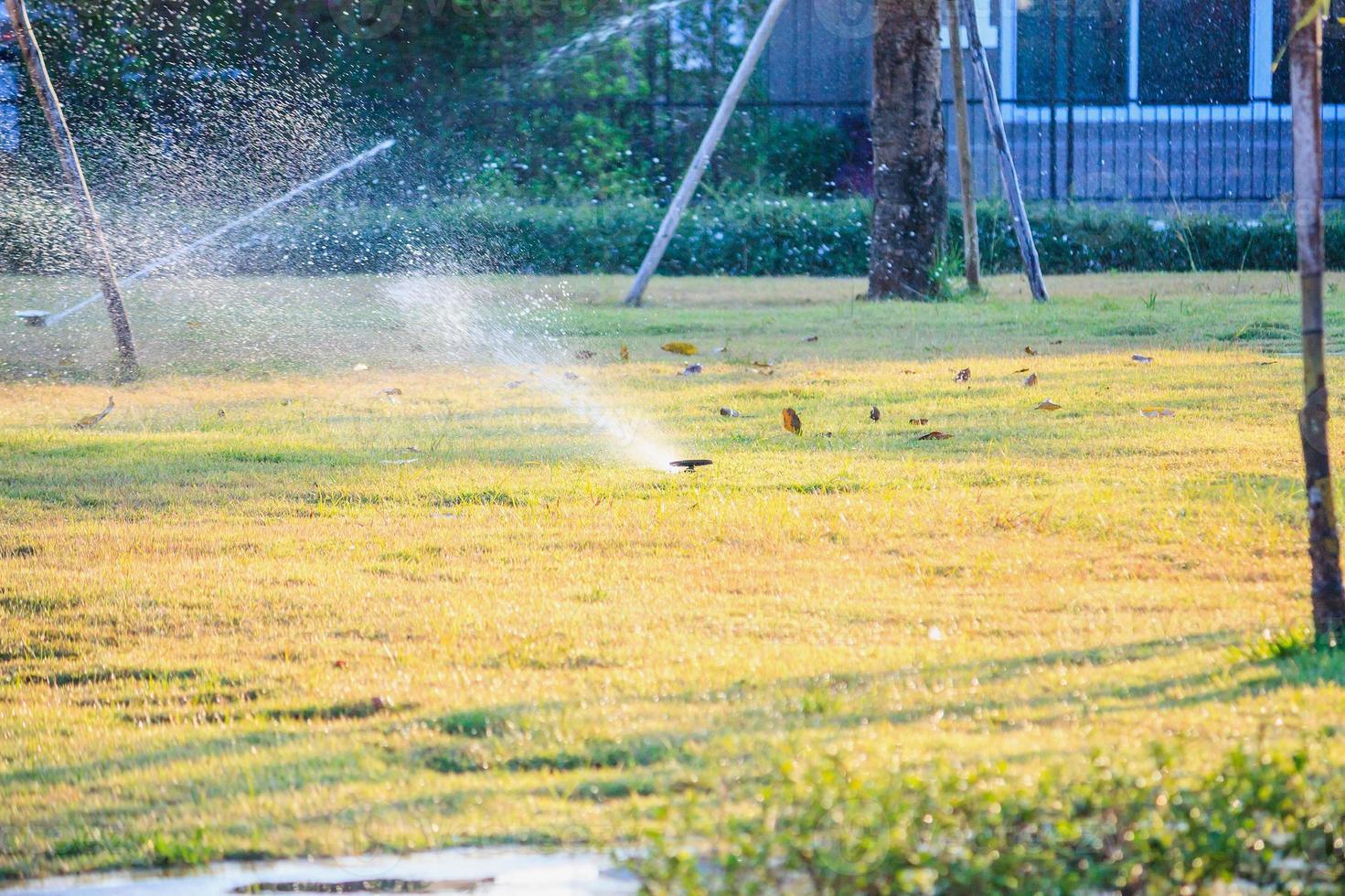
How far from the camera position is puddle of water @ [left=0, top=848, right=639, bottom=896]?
8.04ft

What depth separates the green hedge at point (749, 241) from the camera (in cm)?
1411

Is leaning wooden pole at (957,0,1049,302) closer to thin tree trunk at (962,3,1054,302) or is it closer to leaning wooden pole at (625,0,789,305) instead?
thin tree trunk at (962,3,1054,302)

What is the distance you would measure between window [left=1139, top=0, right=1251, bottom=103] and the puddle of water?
16739mm

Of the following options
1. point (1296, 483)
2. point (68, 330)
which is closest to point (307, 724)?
point (1296, 483)

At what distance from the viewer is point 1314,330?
3367 millimetres

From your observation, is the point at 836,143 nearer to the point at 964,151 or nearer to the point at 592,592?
the point at 964,151

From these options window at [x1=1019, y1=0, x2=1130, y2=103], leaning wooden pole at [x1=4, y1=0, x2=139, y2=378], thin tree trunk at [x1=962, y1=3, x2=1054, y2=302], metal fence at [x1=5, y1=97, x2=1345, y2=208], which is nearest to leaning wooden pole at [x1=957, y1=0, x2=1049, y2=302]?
thin tree trunk at [x1=962, y1=3, x2=1054, y2=302]

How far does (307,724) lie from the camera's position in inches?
125

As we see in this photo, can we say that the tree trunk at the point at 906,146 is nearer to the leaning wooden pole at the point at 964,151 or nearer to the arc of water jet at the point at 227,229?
the leaning wooden pole at the point at 964,151

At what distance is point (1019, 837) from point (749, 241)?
1246 centimetres

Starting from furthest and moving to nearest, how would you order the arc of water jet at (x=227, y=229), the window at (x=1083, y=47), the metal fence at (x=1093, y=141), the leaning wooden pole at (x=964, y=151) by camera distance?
1. the window at (x=1083, y=47)
2. the metal fence at (x=1093, y=141)
3. the leaning wooden pole at (x=964, y=151)
4. the arc of water jet at (x=227, y=229)

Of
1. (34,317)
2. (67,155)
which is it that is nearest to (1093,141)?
(34,317)

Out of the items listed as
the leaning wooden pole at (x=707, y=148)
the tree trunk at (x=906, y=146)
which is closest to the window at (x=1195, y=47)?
the tree trunk at (x=906, y=146)

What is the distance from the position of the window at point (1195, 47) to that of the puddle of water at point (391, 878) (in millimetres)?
16739
